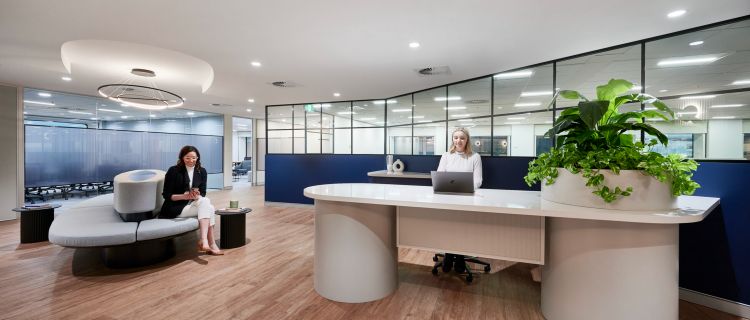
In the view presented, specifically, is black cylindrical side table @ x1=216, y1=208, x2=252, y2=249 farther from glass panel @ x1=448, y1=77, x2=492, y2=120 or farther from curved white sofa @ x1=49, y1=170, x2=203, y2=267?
glass panel @ x1=448, y1=77, x2=492, y2=120

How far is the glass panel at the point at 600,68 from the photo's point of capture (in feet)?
11.3

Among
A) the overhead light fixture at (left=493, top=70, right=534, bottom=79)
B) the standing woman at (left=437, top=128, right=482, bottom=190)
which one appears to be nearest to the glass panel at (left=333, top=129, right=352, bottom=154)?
the overhead light fixture at (left=493, top=70, right=534, bottom=79)

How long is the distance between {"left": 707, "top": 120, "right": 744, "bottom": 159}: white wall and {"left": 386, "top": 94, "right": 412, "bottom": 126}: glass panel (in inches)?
181

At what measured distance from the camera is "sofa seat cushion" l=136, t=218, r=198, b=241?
3.25 metres

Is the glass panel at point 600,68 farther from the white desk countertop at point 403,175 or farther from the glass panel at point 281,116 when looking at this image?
the glass panel at point 281,116

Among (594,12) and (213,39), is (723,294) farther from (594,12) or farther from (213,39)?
(213,39)

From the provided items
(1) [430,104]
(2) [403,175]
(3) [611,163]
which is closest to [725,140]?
(3) [611,163]

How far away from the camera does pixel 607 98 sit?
2033 millimetres

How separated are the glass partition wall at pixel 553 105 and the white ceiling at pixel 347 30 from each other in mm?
355

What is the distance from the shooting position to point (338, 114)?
8102mm

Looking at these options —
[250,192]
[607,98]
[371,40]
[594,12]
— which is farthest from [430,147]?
[250,192]

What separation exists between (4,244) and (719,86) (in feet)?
29.6

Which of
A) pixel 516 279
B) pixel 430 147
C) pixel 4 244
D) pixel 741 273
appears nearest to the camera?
pixel 741 273

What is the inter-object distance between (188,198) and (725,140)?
598 centimetres
